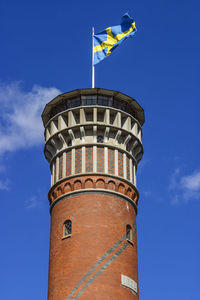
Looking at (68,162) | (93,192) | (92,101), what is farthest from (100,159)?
(92,101)

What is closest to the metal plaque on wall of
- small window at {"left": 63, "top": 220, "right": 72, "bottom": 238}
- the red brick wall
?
the red brick wall

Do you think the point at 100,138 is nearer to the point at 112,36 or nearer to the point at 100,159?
the point at 100,159

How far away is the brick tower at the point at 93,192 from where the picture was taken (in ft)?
98.3

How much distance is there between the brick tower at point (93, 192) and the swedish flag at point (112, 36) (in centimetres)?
415

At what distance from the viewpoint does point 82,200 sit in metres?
32.1

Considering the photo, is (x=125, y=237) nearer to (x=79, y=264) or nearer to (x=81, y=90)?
(x=79, y=264)

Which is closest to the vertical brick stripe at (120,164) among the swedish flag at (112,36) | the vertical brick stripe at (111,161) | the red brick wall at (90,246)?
the vertical brick stripe at (111,161)

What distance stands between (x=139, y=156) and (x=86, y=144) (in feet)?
15.6

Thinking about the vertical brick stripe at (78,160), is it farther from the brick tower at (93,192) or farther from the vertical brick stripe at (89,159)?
the vertical brick stripe at (89,159)

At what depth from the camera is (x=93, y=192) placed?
106ft

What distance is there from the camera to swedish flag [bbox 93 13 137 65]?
37.9 m

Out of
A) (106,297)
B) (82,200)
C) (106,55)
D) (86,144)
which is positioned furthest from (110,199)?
(106,55)

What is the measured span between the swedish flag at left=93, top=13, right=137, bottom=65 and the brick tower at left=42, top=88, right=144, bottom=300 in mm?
4148

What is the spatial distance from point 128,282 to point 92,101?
11.7 metres
